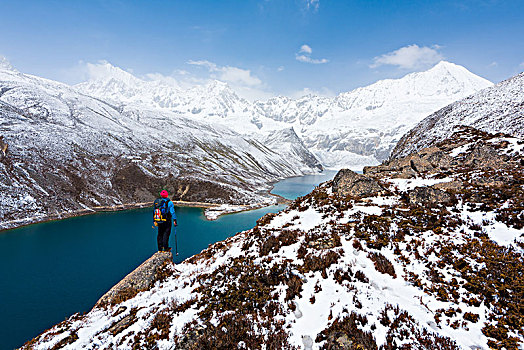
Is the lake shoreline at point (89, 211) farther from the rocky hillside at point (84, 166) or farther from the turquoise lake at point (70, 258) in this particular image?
the turquoise lake at point (70, 258)

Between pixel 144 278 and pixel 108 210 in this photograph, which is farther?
pixel 108 210

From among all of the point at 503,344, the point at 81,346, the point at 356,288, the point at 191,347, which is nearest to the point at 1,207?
the point at 81,346

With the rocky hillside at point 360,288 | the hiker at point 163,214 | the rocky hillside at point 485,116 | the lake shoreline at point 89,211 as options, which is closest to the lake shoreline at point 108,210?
the lake shoreline at point 89,211

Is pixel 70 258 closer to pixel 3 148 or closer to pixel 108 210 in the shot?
pixel 108 210

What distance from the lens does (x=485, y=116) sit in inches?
2105

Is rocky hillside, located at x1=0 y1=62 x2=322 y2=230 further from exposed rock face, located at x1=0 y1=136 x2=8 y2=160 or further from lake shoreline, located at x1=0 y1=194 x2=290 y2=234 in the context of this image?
lake shoreline, located at x1=0 y1=194 x2=290 y2=234

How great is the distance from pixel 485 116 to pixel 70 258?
100571 mm

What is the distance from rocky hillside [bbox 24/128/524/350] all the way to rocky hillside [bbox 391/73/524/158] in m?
41.1

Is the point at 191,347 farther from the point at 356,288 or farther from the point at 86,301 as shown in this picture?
the point at 86,301

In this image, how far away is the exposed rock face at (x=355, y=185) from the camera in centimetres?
2167

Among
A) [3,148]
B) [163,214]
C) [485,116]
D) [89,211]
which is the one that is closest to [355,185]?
[163,214]

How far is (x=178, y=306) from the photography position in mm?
10547

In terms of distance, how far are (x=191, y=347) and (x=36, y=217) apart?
9793 cm

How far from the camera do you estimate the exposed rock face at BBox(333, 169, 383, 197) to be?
71.1 feet
